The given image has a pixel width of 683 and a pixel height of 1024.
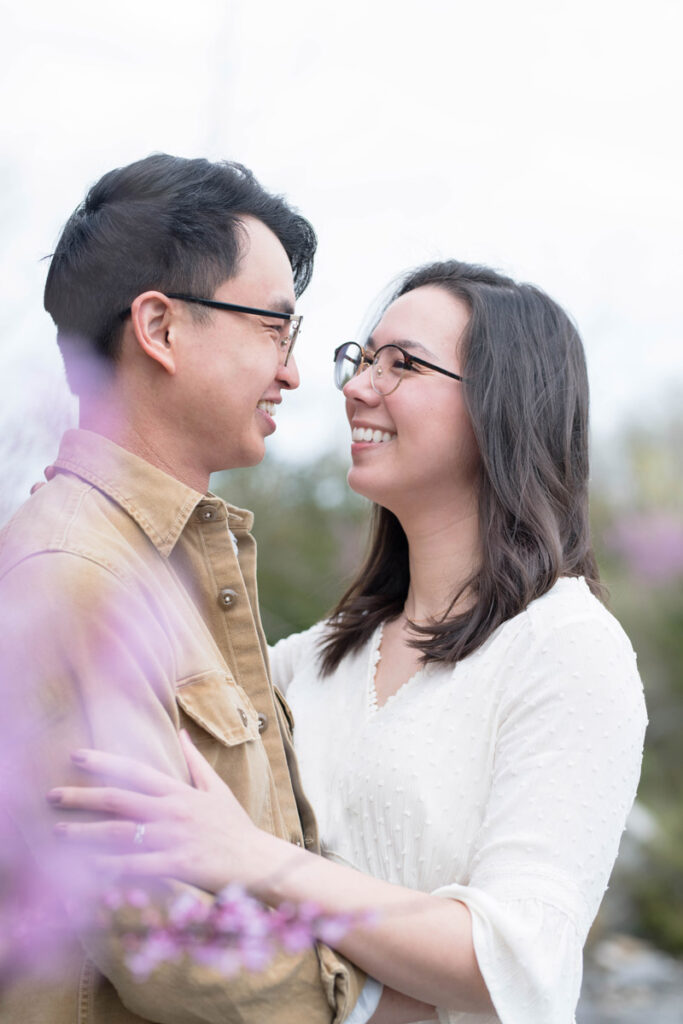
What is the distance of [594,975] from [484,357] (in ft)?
12.5

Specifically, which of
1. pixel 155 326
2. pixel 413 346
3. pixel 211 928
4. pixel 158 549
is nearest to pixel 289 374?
pixel 155 326

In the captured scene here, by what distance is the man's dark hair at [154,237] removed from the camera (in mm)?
1256

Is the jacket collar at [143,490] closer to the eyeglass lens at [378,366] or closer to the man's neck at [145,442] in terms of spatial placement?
the man's neck at [145,442]

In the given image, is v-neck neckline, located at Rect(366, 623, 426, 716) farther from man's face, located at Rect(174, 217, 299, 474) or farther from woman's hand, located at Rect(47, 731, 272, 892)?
woman's hand, located at Rect(47, 731, 272, 892)

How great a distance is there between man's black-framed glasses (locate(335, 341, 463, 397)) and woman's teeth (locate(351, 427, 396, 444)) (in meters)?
0.07

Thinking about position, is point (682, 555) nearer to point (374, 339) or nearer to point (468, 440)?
point (468, 440)

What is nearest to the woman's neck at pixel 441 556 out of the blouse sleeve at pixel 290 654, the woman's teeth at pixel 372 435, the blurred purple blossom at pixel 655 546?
the woman's teeth at pixel 372 435

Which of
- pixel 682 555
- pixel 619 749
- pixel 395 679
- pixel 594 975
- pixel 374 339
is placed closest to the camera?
pixel 682 555

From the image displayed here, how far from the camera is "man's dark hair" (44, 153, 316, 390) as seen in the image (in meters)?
1.26

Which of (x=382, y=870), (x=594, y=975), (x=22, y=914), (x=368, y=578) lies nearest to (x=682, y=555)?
(x=22, y=914)

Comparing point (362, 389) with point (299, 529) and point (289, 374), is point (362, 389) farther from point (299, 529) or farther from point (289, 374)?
point (299, 529)

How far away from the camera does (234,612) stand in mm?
1472

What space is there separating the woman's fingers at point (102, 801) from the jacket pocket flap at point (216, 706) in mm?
202

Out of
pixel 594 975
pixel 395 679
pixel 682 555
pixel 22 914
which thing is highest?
pixel 682 555
